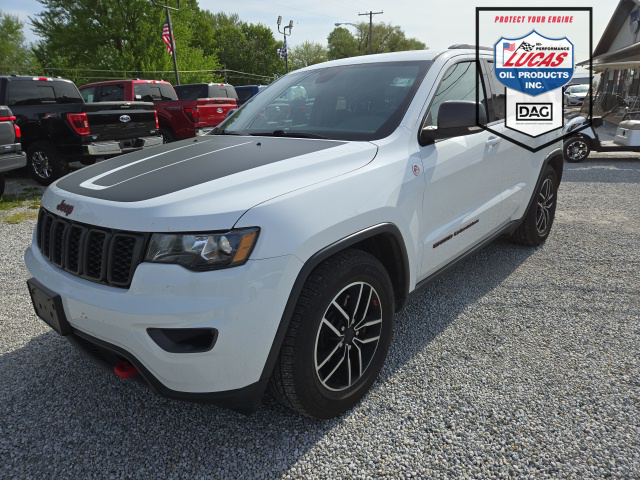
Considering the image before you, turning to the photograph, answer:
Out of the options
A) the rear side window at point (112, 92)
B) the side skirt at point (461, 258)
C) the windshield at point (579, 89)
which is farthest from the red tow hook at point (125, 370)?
the windshield at point (579, 89)

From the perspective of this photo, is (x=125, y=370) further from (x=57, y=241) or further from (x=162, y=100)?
(x=162, y=100)

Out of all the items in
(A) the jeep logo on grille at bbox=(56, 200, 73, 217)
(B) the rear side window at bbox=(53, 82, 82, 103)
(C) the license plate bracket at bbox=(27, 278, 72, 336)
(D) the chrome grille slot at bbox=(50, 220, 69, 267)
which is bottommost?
(C) the license plate bracket at bbox=(27, 278, 72, 336)

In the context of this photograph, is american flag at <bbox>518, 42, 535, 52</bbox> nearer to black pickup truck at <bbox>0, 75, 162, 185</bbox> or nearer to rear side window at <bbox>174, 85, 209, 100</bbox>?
black pickup truck at <bbox>0, 75, 162, 185</bbox>

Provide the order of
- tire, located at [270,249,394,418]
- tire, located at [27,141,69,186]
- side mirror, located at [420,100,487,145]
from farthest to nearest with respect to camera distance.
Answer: tire, located at [27,141,69,186], side mirror, located at [420,100,487,145], tire, located at [270,249,394,418]

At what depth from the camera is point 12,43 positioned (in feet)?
183

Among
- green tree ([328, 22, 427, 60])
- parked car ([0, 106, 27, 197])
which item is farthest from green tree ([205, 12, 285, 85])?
parked car ([0, 106, 27, 197])

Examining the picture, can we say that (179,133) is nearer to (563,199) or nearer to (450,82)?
(563,199)

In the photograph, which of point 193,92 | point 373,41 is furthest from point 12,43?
point 193,92

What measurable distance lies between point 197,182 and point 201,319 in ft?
2.14

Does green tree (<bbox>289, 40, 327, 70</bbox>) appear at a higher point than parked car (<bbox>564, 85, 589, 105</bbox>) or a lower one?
higher

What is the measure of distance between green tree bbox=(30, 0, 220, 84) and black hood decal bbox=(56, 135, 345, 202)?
3019 cm

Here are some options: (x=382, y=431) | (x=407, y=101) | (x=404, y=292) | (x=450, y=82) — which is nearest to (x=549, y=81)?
(x=450, y=82)

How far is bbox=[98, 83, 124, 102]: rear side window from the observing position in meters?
11.9

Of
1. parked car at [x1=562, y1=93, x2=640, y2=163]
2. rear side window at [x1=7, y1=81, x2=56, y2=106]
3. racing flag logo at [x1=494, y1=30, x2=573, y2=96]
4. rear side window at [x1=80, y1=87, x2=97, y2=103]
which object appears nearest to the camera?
racing flag logo at [x1=494, y1=30, x2=573, y2=96]
